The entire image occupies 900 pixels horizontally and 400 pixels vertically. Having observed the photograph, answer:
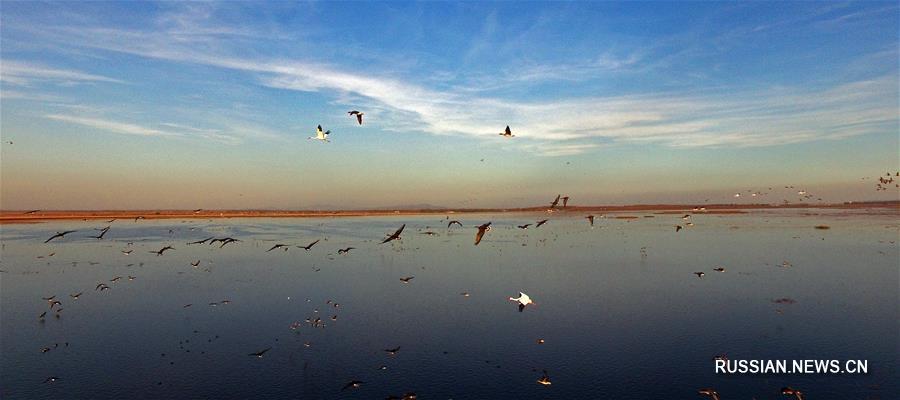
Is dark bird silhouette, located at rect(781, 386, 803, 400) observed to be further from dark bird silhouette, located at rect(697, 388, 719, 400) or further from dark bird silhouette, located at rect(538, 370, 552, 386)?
dark bird silhouette, located at rect(538, 370, 552, 386)

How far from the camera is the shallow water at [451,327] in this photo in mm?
18438

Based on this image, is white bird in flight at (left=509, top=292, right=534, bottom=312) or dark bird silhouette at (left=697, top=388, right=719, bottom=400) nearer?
dark bird silhouette at (left=697, top=388, right=719, bottom=400)

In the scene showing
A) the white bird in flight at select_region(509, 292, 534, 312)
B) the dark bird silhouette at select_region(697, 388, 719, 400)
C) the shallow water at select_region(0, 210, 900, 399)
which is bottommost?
the dark bird silhouette at select_region(697, 388, 719, 400)

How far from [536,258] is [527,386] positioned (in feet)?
105

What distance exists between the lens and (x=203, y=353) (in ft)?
71.8

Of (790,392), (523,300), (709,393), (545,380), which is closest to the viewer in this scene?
(790,392)

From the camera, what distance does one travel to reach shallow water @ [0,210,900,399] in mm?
18438

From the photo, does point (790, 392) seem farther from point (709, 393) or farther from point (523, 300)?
point (523, 300)

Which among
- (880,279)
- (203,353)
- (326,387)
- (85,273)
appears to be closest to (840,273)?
(880,279)

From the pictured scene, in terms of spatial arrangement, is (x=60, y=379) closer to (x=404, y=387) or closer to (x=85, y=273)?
(x=404, y=387)

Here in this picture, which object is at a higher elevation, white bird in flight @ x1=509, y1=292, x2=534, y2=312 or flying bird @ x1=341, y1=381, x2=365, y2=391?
white bird in flight @ x1=509, y1=292, x2=534, y2=312

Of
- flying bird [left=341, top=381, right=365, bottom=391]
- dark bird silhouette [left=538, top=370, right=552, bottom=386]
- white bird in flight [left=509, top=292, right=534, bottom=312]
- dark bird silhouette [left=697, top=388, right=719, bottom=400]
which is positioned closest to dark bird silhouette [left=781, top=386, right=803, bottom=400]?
dark bird silhouette [left=697, top=388, right=719, bottom=400]

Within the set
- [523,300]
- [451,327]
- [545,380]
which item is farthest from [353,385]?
[523,300]

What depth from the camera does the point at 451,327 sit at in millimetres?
25125
